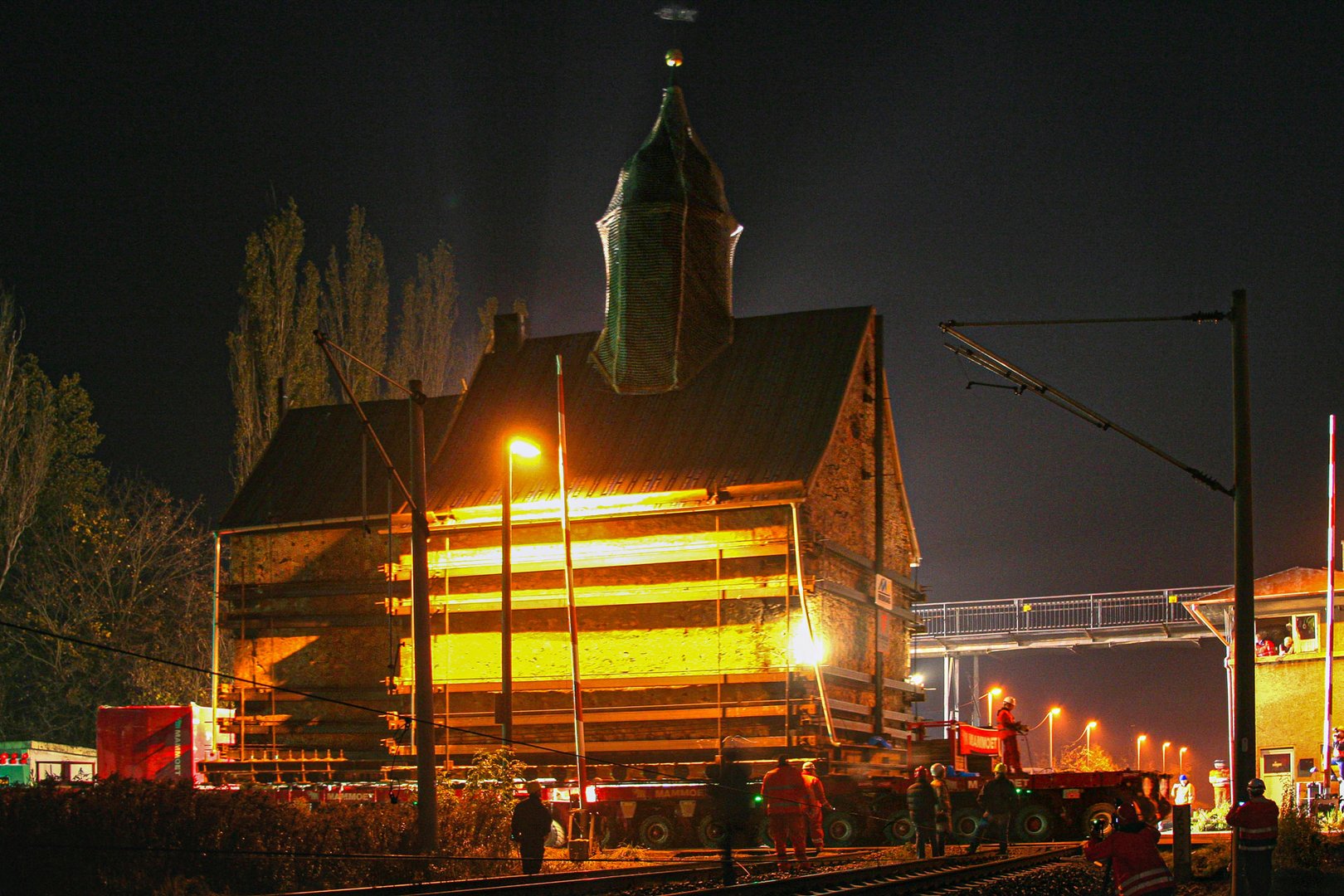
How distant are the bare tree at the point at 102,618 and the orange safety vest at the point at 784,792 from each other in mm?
35138

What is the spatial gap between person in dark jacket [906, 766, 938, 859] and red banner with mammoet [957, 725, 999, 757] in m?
4.06

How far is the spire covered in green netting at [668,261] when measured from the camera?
35469 mm

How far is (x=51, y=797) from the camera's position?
18156mm

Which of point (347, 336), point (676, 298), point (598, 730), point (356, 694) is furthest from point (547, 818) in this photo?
point (347, 336)

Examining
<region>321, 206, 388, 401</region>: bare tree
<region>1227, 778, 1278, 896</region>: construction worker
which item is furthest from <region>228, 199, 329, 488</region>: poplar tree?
<region>1227, 778, 1278, 896</region>: construction worker

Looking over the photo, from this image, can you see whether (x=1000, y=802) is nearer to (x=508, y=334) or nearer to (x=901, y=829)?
(x=901, y=829)

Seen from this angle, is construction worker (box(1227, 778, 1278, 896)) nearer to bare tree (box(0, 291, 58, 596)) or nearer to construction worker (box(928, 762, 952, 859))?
construction worker (box(928, 762, 952, 859))

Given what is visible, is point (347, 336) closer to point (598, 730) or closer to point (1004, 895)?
point (598, 730)

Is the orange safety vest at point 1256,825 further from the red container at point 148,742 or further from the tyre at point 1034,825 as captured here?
the red container at point 148,742

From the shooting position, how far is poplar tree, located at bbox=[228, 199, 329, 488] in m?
49.6

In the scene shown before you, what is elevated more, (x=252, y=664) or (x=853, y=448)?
(x=853, y=448)

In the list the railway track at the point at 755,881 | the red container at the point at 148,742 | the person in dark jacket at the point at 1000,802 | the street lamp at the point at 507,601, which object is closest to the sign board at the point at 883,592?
the person in dark jacket at the point at 1000,802

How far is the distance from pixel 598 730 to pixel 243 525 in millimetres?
10949

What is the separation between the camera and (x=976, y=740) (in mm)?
29844
